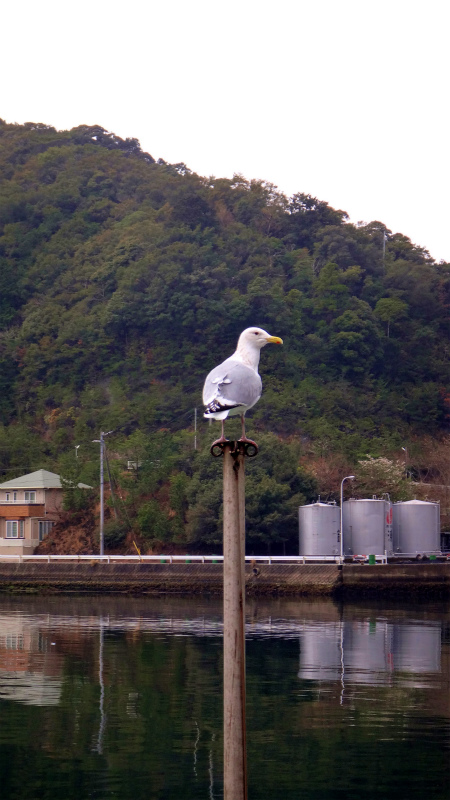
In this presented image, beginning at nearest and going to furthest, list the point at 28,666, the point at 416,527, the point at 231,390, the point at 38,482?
1. the point at 231,390
2. the point at 28,666
3. the point at 416,527
4. the point at 38,482

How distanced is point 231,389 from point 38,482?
146 feet

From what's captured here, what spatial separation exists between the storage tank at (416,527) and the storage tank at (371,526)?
3.41 ft

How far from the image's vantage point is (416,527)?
44094 mm

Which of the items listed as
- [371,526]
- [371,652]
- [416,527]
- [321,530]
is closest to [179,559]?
[321,530]

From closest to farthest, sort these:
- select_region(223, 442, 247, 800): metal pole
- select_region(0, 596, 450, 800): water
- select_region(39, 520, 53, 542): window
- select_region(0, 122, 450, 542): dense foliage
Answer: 1. select_region(223, 442, 247, 800): metal pole
2. select_region(0, 596, 450, 800): water
3. select_region(39, 520, 53, 542): window
4. select_region(0, 122, 450, 542): dense foliage

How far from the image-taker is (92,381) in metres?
69.1

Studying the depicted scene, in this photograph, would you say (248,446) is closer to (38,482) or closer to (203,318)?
(38,482)

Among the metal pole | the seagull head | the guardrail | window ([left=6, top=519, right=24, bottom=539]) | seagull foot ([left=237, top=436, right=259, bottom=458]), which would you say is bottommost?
the metal pole

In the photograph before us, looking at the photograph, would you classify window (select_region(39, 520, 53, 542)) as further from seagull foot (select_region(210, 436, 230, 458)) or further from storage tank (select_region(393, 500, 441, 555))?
seagull foot (select_region(210, 436, 230, 458))

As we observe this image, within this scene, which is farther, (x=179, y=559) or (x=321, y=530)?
(x=179, y=559)

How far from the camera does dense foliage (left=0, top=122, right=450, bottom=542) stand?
63.4 metres

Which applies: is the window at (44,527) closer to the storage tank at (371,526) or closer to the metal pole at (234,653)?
the storage tank at (371,526)

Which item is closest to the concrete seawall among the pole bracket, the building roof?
the building roof

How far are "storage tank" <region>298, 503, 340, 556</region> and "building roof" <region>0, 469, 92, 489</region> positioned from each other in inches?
553
